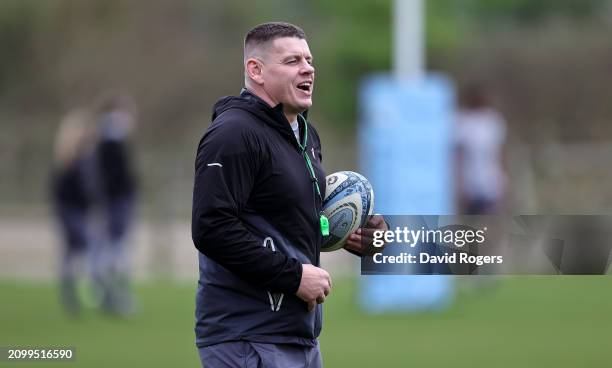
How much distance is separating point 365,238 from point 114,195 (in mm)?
8894

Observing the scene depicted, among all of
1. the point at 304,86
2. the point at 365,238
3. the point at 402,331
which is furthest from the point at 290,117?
the point at 402,331

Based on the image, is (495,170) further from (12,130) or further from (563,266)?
(12,130)

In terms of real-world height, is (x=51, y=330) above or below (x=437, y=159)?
below

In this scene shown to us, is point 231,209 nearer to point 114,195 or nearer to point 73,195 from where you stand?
point 114,195

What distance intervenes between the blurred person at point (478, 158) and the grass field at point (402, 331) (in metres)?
1.19

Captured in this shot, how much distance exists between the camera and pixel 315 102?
3919 cm

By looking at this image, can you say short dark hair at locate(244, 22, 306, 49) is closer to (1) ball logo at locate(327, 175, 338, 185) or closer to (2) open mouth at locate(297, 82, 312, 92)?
(2) open mouth at locate(297, 82, 312, 92)

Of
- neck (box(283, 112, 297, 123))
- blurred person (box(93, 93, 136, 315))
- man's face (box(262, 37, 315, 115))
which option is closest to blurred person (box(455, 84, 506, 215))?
blurred person (box(93, 93, 136, 315))

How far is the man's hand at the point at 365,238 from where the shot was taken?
5.69 m

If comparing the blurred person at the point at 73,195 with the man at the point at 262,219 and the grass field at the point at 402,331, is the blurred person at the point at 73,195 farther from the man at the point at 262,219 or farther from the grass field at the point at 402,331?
the man at the point at 262,219

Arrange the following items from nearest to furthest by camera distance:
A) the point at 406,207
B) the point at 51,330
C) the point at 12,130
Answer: the point at 51,330 < the point at 406,207 < the point at 12,130

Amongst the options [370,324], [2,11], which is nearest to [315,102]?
[2,11]

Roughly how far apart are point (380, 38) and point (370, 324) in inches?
951

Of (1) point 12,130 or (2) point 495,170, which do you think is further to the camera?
(1) point 12,130
